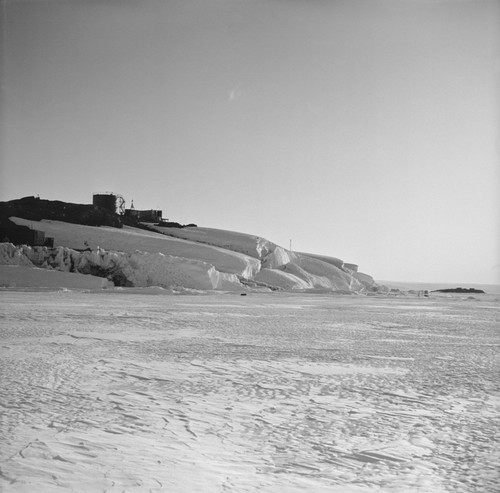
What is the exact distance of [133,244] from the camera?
3309 cm

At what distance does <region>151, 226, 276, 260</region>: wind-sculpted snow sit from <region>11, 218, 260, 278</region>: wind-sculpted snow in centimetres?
512

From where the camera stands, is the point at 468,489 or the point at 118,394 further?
the point at 118,394

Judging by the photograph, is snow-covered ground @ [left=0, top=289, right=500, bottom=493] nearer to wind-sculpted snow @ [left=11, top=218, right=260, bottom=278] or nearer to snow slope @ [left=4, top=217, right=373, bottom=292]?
snow slope @ [left=4, top=217, right=373, bottom=292]

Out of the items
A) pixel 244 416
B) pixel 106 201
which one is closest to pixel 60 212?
pixel 106 201

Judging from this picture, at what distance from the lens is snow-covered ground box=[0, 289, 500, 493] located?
2.63m

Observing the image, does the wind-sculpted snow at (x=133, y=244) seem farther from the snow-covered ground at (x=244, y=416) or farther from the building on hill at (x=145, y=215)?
the snow-covered ground at (x=244, y=416)

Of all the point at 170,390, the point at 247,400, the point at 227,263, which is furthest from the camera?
the point at 227,263

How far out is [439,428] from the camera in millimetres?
3482

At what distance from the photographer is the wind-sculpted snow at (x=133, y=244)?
3256cm

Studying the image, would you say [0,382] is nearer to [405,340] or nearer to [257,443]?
[257,443]

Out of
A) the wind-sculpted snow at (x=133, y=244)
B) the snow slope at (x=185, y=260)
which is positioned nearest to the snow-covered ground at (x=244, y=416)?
the snow slope at (x=185, y=260)

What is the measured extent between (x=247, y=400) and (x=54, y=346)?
3207 mm

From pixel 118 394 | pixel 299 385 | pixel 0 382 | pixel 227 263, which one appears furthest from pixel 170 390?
pixel 227 263

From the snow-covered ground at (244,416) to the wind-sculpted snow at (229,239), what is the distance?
32542 millimetres
